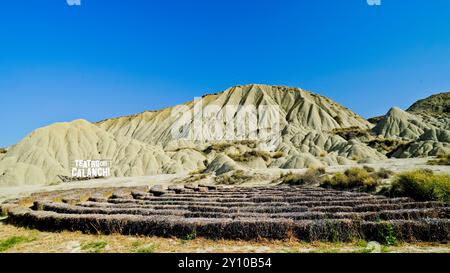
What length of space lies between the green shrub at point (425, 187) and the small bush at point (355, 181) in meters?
3.95

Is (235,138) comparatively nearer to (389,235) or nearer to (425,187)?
(425,187)

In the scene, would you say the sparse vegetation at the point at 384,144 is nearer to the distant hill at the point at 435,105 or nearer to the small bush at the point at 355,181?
the small bush at the point at 355,181

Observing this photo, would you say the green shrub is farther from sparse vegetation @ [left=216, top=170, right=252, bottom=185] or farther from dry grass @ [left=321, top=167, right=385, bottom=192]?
sparse vegetation @ [left=216, top=170, right=252, bottom=185]

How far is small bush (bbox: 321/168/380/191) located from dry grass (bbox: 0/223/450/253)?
13643 mm

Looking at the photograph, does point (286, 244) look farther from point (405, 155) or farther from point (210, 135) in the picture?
point (210, 135)

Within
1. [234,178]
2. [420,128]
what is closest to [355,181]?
[234,178]

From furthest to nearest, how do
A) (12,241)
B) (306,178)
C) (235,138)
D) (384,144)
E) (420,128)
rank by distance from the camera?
(235,138) < (420,128) < (384,144) < (306,178) < (12,241)

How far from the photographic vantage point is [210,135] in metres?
102

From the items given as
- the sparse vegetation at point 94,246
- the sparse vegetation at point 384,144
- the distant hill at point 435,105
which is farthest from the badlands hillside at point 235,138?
the sparse vegetation at point 94,246

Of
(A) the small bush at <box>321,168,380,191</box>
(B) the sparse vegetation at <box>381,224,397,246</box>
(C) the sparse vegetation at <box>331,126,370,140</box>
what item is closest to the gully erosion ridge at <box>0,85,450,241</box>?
(B) the sparse vegetation at <box>381,224,397,246</box>

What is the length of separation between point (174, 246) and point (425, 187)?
12.3 metres

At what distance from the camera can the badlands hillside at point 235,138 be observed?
4940 centimetres

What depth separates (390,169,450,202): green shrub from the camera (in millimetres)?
13211

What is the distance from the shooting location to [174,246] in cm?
772
